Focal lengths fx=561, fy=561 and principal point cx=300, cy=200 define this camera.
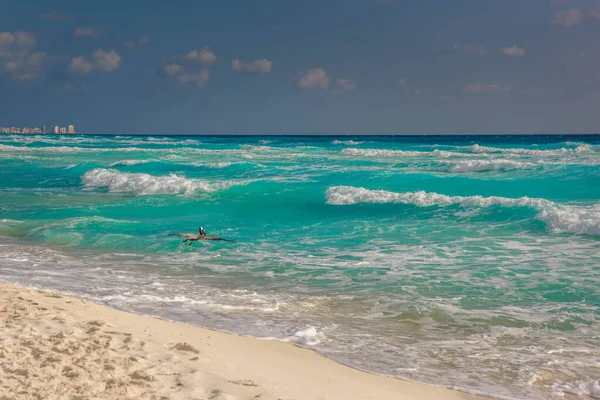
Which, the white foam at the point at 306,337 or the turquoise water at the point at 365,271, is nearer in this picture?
the turquoise water at the point at 365,271

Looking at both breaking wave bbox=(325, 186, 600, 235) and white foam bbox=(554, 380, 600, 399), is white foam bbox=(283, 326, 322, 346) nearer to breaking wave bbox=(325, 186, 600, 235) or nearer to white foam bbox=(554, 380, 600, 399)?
white foam bbox=(554, 380, 600, 399)

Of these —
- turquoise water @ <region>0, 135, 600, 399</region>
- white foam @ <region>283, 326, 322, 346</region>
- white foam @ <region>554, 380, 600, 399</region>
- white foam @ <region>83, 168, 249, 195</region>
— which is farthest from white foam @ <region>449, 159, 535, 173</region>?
white foam @ <region>554, 380, 600, 399</region>

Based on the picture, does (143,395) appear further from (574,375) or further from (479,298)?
(479,298)

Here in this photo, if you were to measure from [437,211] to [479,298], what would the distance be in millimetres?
9188

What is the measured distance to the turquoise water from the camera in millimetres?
5883

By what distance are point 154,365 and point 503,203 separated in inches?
549

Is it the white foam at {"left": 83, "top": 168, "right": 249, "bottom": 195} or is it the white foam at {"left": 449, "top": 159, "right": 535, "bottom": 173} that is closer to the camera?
the white foam at {"left": 83, "top": 168, "right": 249, "bottom": 195}

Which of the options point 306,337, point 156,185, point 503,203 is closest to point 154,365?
point 306,337

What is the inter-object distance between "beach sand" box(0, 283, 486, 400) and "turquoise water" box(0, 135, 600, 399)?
0.41m

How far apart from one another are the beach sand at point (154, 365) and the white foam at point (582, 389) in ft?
2.92

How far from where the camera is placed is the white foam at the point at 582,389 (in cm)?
486

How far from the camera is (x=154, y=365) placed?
188 inches

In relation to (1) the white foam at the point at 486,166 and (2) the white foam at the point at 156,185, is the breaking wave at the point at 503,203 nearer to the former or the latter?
(2) the white foam at the point at 156,185

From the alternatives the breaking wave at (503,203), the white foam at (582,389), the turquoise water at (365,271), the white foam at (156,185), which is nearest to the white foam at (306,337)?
the turquoise water at (365,271)
